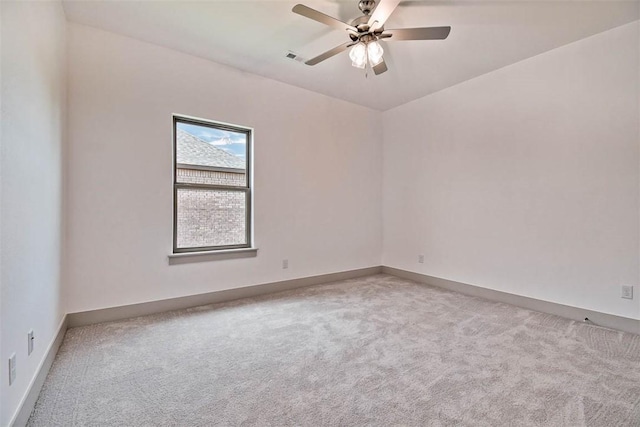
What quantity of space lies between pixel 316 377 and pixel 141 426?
98 centimetres

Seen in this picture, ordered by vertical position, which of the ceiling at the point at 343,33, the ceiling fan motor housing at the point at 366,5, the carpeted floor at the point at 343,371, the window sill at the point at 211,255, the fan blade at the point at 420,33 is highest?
the ceiling at the point at 343,33

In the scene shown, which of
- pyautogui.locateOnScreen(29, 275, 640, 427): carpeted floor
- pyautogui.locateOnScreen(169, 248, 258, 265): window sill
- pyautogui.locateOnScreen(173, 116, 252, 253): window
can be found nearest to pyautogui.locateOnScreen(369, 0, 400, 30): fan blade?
pyautogui.locateOnScreen(173, 116, 252, 253): window

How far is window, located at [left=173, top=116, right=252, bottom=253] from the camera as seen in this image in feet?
10.8

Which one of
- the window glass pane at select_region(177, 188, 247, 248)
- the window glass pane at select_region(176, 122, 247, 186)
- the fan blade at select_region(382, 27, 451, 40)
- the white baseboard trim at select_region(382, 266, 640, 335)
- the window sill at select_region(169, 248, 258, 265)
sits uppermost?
the fan blade at select_region(382, 27, 451, 40)

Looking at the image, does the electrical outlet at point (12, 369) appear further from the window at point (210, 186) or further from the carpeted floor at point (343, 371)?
the window at point (210, 186)

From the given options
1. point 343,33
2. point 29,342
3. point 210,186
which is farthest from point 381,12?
point 29,342

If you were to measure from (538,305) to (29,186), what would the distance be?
448 centimetres

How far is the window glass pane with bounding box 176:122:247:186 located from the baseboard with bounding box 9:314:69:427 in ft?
5.82

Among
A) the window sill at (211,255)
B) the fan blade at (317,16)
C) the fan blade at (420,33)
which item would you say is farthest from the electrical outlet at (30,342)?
the fan blade at (420,33)

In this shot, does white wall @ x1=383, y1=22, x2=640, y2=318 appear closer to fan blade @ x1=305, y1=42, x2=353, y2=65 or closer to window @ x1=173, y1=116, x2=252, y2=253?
fan blade @ x1=305, y1=42, x2=353, y2=65

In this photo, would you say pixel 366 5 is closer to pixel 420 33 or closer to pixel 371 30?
pixel 371 30

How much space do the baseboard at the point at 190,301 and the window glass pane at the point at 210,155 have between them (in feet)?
4.32

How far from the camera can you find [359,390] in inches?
70.1

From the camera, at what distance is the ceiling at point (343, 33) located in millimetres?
2422
